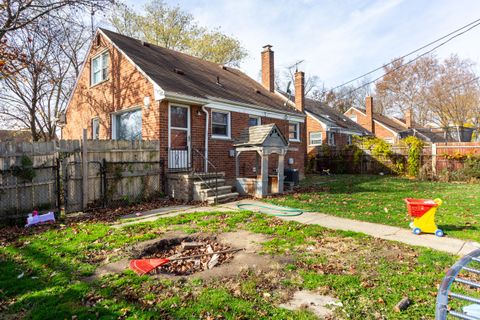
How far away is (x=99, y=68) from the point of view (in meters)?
13.9

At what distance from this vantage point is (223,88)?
45.9ft

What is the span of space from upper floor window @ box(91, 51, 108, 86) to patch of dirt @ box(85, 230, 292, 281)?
35.2ft

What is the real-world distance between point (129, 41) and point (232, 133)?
675 cm

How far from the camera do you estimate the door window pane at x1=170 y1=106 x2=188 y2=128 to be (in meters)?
10.9

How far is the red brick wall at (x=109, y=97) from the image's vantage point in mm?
10984

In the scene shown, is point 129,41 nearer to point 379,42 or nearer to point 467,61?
point 379,42

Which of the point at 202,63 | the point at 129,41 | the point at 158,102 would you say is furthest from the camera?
the point at 202,63

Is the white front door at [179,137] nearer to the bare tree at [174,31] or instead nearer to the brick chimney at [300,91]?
the brick chimney at [300,91]

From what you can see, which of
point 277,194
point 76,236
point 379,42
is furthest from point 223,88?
point 379,42

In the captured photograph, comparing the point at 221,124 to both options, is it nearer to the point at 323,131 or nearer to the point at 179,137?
the point at 179,137

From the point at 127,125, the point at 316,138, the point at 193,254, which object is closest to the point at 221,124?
the point at 127,125

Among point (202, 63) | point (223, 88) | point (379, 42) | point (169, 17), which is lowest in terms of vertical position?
point (223, 88)

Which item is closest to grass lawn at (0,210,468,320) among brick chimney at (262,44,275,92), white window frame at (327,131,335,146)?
brick chimney at (262,44,275,92)

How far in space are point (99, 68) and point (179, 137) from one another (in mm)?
6244
